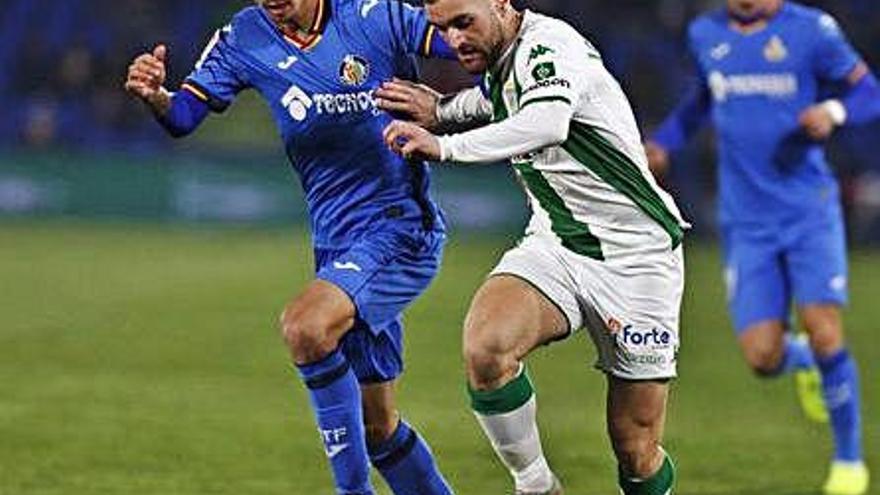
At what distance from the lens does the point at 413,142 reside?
21.9ft

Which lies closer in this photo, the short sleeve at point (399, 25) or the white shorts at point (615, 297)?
the white shorts at point (615, 297)

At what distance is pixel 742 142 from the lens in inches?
423

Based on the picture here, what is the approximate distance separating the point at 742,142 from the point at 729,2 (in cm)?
75

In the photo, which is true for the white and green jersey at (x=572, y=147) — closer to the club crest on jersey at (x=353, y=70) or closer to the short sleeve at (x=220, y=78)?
the club crest on jersey at (x=353, y=70)

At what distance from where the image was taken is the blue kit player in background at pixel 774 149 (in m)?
10.4

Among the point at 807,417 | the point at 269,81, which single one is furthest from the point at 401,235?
the point at 807,417

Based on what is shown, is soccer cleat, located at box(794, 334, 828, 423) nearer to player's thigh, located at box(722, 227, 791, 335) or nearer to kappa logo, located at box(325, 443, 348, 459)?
player's thigh, located at box(722, 227, 791, 335)

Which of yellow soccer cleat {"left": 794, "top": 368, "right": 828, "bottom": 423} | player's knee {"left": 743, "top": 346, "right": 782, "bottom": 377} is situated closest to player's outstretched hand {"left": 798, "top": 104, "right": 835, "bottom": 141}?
player's knee {"left": 743, "top": 346, "right": 782, "bottom": 377}

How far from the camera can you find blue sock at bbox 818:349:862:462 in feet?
32.3

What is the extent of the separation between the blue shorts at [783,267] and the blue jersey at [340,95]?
10.6 ft

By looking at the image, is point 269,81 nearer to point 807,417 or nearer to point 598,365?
point 598,365

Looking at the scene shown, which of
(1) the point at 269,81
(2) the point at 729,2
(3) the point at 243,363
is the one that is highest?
(1) the point at 269,81

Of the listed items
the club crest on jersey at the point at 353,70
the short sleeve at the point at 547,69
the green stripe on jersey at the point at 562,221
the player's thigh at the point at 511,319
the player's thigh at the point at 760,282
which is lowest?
the player's thigh at the point at 760,282

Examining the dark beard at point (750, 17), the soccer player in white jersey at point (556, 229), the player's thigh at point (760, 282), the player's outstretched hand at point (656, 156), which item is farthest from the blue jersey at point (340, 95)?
the dark beard at point (750, 17)
